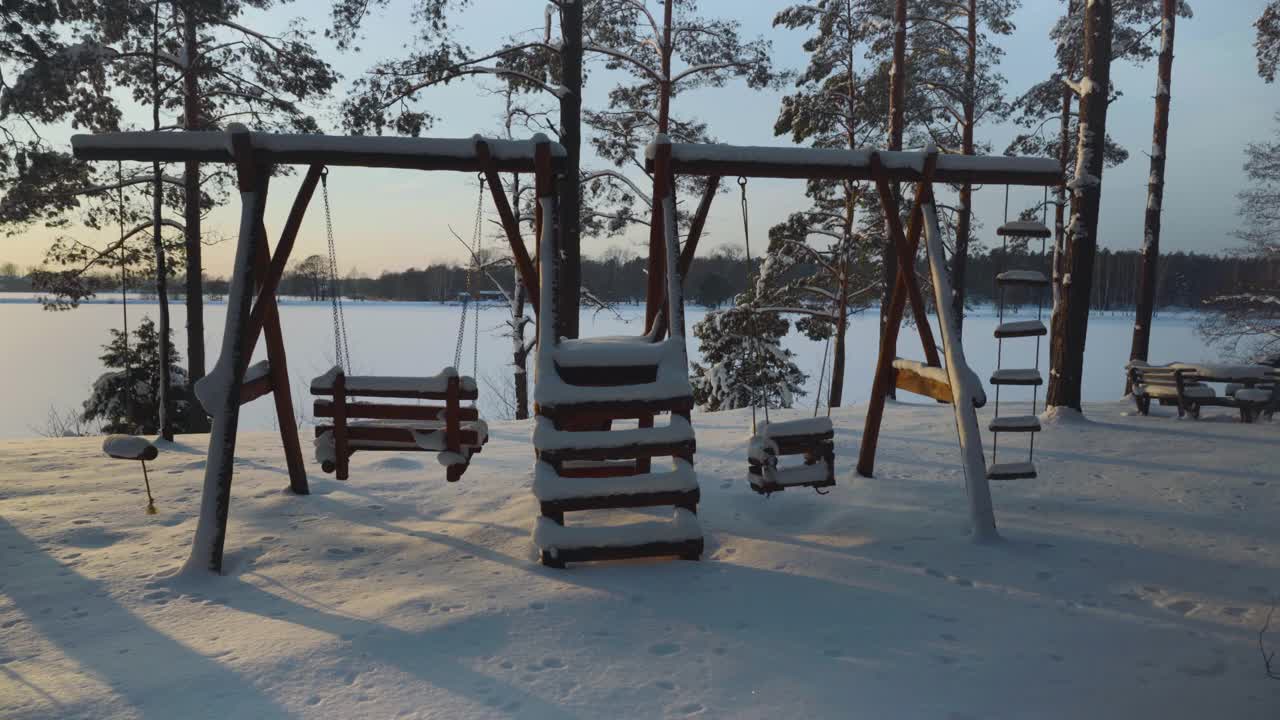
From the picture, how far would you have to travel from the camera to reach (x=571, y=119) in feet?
28.0

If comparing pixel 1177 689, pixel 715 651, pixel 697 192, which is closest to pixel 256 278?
pixel 715 651

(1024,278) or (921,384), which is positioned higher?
(1024,278)

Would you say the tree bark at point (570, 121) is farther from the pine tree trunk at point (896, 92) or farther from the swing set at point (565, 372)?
the pine tree trunk at point (896, 92)

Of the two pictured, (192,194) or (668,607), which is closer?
(668,607)

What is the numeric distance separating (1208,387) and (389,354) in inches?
1143

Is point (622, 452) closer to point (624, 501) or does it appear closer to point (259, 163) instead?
point (624, 501)

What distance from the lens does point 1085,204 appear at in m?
9.62

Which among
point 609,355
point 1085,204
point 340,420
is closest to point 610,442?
point 609,355

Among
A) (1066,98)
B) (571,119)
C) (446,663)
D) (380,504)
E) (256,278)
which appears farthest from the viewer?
A: (1066,98)

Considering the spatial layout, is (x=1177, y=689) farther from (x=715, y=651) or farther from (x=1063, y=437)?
(x=1063, y=437)

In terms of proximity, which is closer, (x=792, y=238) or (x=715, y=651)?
(x=715, y=651)

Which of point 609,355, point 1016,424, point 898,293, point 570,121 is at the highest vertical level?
point 570,121

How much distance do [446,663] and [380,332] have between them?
4188 centimetres

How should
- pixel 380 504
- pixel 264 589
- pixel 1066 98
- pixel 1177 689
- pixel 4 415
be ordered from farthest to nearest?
pixel 4 415
pixel 1066 98
pixel 380 504
pixel 264 589
pixel 1177 689
